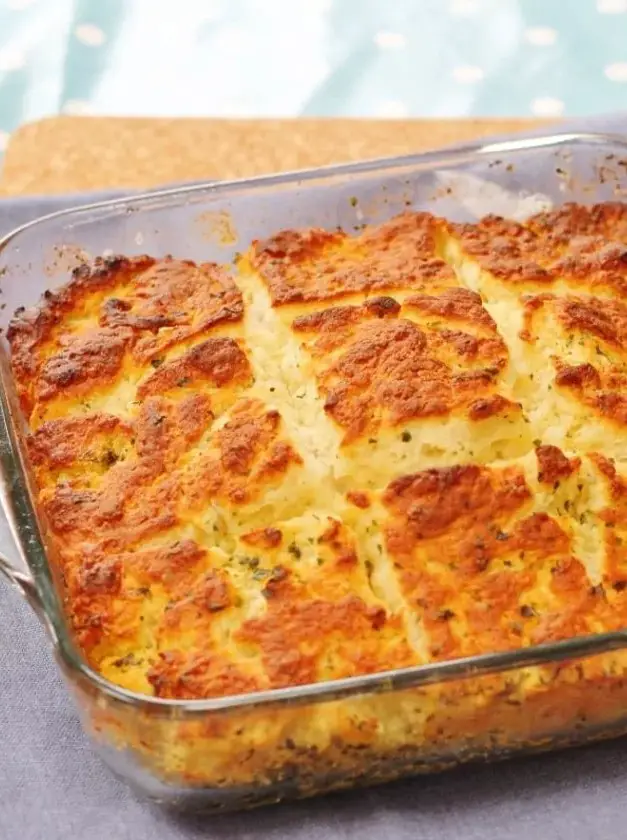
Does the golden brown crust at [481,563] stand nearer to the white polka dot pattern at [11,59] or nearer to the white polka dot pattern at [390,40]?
the white polka dot pattern at [390,40]

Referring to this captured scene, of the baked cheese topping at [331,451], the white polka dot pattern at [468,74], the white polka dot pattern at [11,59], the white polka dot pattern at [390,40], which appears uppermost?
the white polka dot pattern at [11,59]

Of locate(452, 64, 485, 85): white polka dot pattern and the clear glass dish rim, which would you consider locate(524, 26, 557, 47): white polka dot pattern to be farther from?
the clear glass dish rim

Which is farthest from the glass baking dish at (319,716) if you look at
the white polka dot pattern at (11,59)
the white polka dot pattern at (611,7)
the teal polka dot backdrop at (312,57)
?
the white polka dot pattern at (611,7)

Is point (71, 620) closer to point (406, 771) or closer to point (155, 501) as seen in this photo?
point (155, 501)

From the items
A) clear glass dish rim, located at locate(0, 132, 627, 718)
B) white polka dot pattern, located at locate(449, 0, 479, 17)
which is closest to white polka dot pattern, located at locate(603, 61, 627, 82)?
white polka dot pattern, located at locate(449, 0, 479, 17)

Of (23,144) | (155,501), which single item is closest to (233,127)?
(23,144)

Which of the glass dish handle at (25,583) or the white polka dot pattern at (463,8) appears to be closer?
the glass dish handle at (25,583)

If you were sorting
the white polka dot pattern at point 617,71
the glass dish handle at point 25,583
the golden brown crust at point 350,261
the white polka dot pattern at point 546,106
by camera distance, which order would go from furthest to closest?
the white polka dot pattern at point 617,71 < the white polka dot pattern at point 546,106 < the golden brown crust at point 350,261 < the glass dish handle at point 25,583
